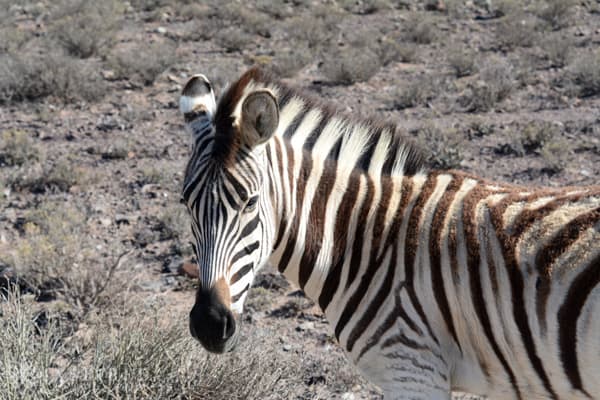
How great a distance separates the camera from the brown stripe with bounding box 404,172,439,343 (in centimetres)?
320

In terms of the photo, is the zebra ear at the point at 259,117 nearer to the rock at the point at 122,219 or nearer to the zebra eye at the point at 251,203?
the zebra eye at the point at 251,203

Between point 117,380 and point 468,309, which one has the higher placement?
point 468,309

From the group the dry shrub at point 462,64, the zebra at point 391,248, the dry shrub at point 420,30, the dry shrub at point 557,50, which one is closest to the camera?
the zebra at point 391,248

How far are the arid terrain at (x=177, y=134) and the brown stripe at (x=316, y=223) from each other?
70 centimetres

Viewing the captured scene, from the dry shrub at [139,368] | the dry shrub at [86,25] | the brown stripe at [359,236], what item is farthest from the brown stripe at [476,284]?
the dry shrub at [86,25]

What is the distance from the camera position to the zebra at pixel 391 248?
2973 millimetres


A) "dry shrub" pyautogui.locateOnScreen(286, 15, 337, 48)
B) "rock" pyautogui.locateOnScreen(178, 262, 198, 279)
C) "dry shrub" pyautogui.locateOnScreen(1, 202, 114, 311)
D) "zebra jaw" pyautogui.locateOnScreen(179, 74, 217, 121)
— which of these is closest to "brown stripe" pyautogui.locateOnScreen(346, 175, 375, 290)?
"zebra jaw" pyautogui.locateOnScreen(179, 74, 217, 121)

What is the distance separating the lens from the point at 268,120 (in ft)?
10.2

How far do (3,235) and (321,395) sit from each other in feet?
13.8

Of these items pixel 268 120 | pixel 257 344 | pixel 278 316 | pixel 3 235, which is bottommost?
pixel 3 235

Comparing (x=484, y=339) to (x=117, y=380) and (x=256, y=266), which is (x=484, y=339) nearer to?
(x=256, y=266)

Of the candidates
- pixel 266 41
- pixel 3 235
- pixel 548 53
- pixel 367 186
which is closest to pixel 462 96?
pixel 548 53

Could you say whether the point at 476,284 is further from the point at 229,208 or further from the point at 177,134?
the point at 177,134

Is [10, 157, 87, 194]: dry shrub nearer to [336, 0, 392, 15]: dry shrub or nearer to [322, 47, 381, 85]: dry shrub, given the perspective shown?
[322, 47, 381, 85]: dry shrub
